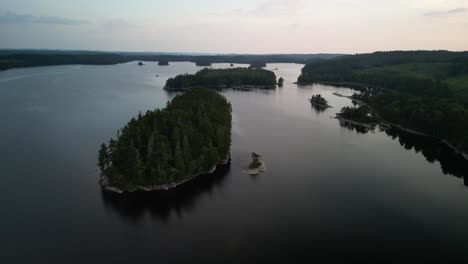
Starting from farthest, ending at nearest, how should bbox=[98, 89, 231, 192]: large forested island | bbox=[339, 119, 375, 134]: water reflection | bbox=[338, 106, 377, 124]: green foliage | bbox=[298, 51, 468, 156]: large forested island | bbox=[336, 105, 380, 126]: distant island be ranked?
bbox=[338, 106, 377, 124]: green foliage
bbox=[336, 105, 380, 126]: distant island
bbox=[339, 119, 375, 134]: water reflection
bbox=[298, 51, 468, 156]: large forested island
bbox=[98, 89, 231, 192]: large forested island

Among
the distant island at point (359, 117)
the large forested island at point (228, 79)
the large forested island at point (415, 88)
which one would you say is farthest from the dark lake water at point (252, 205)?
the large forested island at point (228, 79)

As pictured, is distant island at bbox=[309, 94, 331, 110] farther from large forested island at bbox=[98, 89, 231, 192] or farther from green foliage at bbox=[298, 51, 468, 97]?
large forested island at bbox=[98, 89, 231, 192]

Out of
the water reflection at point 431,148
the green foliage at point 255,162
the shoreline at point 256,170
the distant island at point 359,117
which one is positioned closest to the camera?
the shoreline at point 256,170

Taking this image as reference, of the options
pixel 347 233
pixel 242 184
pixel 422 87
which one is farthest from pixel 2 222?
pixel 422 87

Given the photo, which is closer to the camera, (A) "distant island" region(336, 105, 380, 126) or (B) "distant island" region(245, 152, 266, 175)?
(B) "distant island" region(245, 152, 266, 175)

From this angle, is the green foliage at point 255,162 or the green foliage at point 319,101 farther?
the green foliage at point 319,101

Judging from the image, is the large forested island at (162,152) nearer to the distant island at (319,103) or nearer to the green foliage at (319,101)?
the distant island at (319,103)

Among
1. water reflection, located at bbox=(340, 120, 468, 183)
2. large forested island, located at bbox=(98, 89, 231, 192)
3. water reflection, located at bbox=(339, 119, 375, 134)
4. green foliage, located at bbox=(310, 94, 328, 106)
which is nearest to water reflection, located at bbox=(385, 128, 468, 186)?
water reflection, located at bbox=(340, 120, 468, 183)
